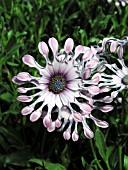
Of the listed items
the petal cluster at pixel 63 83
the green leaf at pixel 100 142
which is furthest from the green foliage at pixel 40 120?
the petal cluster at pixel 63 83

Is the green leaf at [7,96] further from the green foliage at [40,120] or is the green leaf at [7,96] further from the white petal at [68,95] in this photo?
the white petal at [68,95]

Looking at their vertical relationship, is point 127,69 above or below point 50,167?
above

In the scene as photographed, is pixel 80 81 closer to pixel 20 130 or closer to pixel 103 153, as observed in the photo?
pixel 103 153

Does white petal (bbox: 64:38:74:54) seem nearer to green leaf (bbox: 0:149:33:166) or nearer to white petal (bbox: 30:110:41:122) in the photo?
white petal (bbox: 30:110:41:122)

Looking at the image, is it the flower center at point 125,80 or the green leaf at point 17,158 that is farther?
the green leaf at point 17,158

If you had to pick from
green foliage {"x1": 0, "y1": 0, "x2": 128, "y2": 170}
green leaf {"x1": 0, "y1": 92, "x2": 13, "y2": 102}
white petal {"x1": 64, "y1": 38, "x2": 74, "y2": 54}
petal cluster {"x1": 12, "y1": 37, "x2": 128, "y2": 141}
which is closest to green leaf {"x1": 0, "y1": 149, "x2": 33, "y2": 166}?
green foliage {"x1": 0, "y1": 0, "x2": 128, "y2": 170}

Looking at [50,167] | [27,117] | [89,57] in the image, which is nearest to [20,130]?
[27,117]

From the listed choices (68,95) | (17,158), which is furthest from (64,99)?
(17,158)
